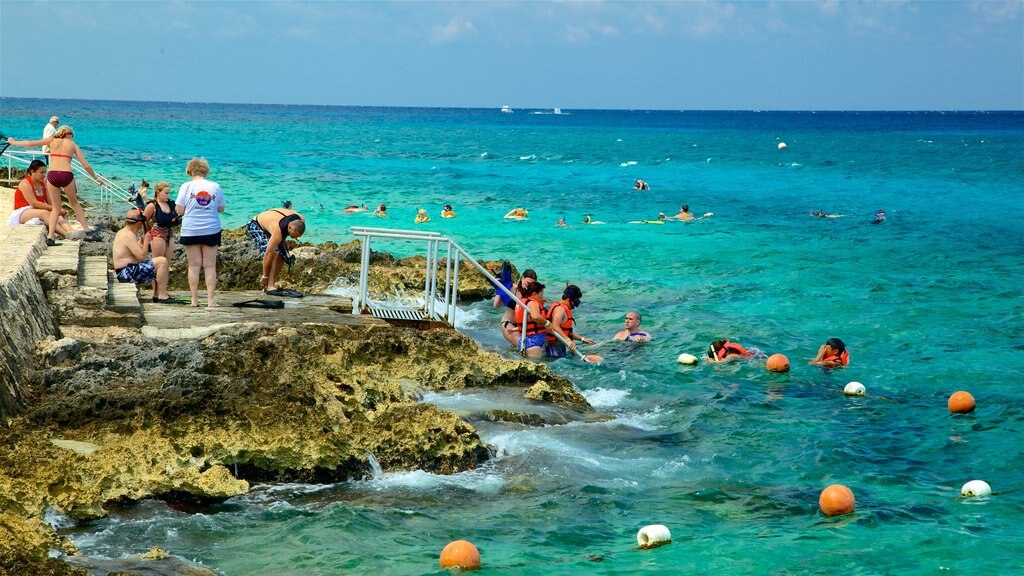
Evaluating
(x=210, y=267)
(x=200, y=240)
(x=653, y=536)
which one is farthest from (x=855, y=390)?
(x=200, y=240)

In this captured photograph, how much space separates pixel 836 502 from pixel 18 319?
271 inches

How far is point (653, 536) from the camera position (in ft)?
25.5

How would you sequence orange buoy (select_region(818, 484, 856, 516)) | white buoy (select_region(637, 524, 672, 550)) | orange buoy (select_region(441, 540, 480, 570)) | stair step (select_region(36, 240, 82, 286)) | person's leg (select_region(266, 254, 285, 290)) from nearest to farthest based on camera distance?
orange buoy (select_region(441, 540, 480, 570)), white buoy (select_region(637, 524, 672, 550)), orange buoy (select_region(818, 484, 856, 516)), stair step (select_region(36, 240, 82, 286)), person's leg (select_region(266, 254, 285, 290))

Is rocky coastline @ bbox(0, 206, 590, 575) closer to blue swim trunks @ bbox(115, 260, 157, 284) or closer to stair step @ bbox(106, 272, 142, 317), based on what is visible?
stair step @ bbox(106, 272, 142, 317)

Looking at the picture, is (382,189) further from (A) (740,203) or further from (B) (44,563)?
(B) (44,563)

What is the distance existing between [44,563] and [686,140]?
99.4 m

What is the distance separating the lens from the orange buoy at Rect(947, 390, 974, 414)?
12.1 m

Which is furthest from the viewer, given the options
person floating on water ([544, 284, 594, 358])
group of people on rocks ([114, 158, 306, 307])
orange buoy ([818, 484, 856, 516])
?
person floating on water ([544, 284, 594, 358])

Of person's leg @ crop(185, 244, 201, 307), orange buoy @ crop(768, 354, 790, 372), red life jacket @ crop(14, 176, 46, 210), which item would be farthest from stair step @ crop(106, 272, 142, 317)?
orange buoy @ crop(768, 354, 790, 372)

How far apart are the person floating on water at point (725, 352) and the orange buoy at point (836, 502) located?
5704 millimetres

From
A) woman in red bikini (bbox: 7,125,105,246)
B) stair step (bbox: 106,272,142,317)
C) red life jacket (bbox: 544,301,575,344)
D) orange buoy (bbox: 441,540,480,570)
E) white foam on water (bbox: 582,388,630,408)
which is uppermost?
woman in red bikini (bbox: 7,125,105,246)

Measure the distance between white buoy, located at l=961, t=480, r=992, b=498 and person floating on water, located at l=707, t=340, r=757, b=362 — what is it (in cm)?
522

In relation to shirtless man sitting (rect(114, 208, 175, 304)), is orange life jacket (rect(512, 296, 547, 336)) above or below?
below

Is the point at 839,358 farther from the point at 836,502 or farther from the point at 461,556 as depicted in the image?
the point at 461,556
